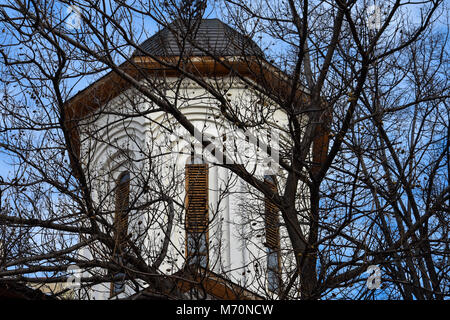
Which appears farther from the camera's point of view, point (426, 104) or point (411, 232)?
point (426, 104)

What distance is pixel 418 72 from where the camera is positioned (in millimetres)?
11359

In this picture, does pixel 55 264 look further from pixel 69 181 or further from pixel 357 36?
pixel 357 36

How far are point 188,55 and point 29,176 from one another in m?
2.87

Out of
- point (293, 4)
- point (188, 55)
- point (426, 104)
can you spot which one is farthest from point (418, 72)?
point (188, 55)

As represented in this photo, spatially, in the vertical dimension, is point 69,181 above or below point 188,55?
below

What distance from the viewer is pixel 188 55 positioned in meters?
10.4
